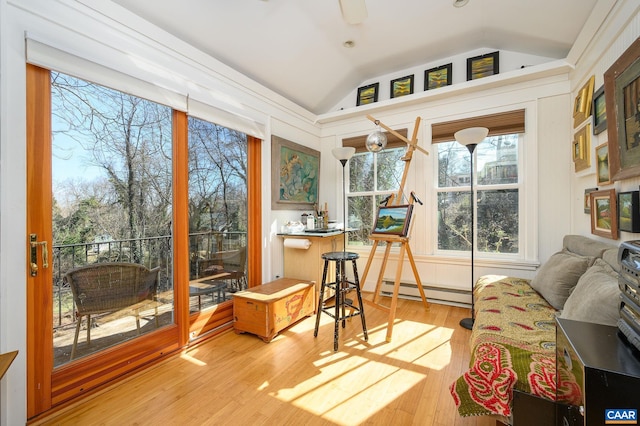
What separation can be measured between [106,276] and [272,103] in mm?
2536

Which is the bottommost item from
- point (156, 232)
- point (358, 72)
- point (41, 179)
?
point (156, 232)

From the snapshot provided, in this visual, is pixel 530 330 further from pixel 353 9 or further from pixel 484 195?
pixel 353 9

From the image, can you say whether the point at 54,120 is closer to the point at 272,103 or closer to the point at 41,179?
the point at 41,179

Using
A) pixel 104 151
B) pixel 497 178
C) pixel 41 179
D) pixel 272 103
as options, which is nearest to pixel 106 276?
pixel 41 179

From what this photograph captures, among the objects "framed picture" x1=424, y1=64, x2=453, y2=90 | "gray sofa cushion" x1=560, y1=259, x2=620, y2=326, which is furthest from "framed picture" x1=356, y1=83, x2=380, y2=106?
"gray sofa cushion" x1=560, y1=259, x2=620, y2=326

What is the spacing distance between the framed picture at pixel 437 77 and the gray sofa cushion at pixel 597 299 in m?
2.69

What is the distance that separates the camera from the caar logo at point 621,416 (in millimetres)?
688

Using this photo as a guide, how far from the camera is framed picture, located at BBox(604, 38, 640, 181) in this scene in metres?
1.58

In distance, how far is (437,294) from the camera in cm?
353

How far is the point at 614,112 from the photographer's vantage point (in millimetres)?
1786

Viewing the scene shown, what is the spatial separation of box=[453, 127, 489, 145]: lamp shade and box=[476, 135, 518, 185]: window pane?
26.0 inches

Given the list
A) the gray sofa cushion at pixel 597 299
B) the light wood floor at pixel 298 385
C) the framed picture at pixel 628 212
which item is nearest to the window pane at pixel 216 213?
the light wood floor at pixel 298 385

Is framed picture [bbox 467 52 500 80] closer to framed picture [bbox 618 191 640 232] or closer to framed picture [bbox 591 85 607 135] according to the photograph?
framed picture [bbox 591 85 607 135]

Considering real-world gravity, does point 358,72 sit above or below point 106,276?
above
